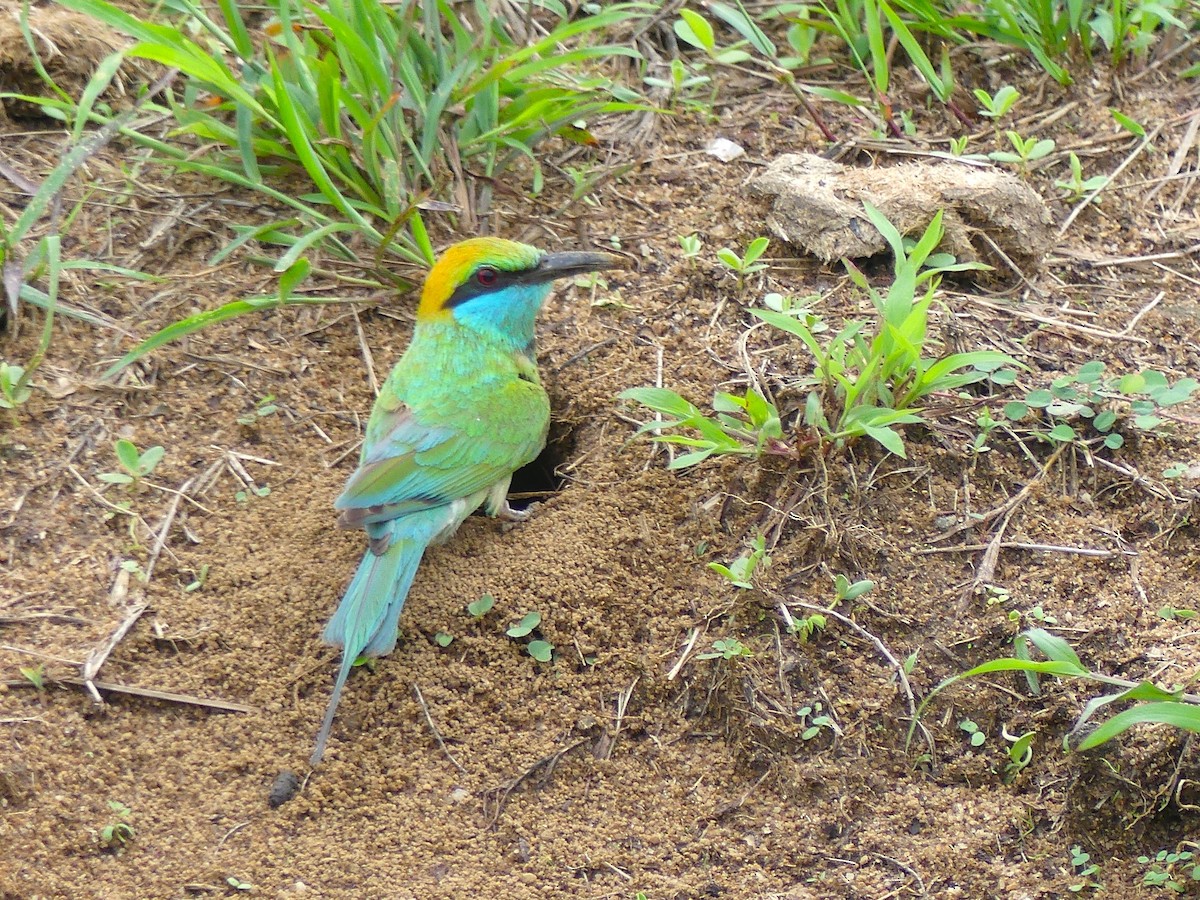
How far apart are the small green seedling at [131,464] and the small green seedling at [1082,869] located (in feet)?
9.28

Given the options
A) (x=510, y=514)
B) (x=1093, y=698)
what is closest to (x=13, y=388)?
(x=510, y=514)

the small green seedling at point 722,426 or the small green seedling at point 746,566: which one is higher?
the small green seedling at point 722,426

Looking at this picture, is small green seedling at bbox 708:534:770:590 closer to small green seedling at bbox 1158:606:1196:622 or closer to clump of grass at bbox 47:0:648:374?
small green seedling at bbox 1158:606:1196:622

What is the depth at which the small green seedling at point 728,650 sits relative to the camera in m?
3.28

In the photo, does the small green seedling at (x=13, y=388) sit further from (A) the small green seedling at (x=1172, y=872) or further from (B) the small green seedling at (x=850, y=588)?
(A) the small green seedling at (x=1172, y=872)

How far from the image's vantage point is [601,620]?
3.54 m

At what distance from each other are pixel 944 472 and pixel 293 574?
191cm

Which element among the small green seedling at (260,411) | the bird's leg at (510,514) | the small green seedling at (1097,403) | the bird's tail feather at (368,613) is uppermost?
the small green seedling at (1097,403)

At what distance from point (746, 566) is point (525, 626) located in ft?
2.12

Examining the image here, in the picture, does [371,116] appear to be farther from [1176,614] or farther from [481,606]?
[1176,614]

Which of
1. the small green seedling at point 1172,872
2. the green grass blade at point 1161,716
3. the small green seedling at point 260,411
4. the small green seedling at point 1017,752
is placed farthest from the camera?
the small green seedling at point 260,411

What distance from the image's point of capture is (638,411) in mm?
4031

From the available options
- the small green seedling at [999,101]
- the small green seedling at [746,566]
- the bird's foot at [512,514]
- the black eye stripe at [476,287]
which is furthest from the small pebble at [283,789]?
the small green seedling at [999,101]

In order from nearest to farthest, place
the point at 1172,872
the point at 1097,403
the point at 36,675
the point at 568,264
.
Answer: the point at 1172,872
the point at 36,675
the point at 1097,403
the point at 568,264
